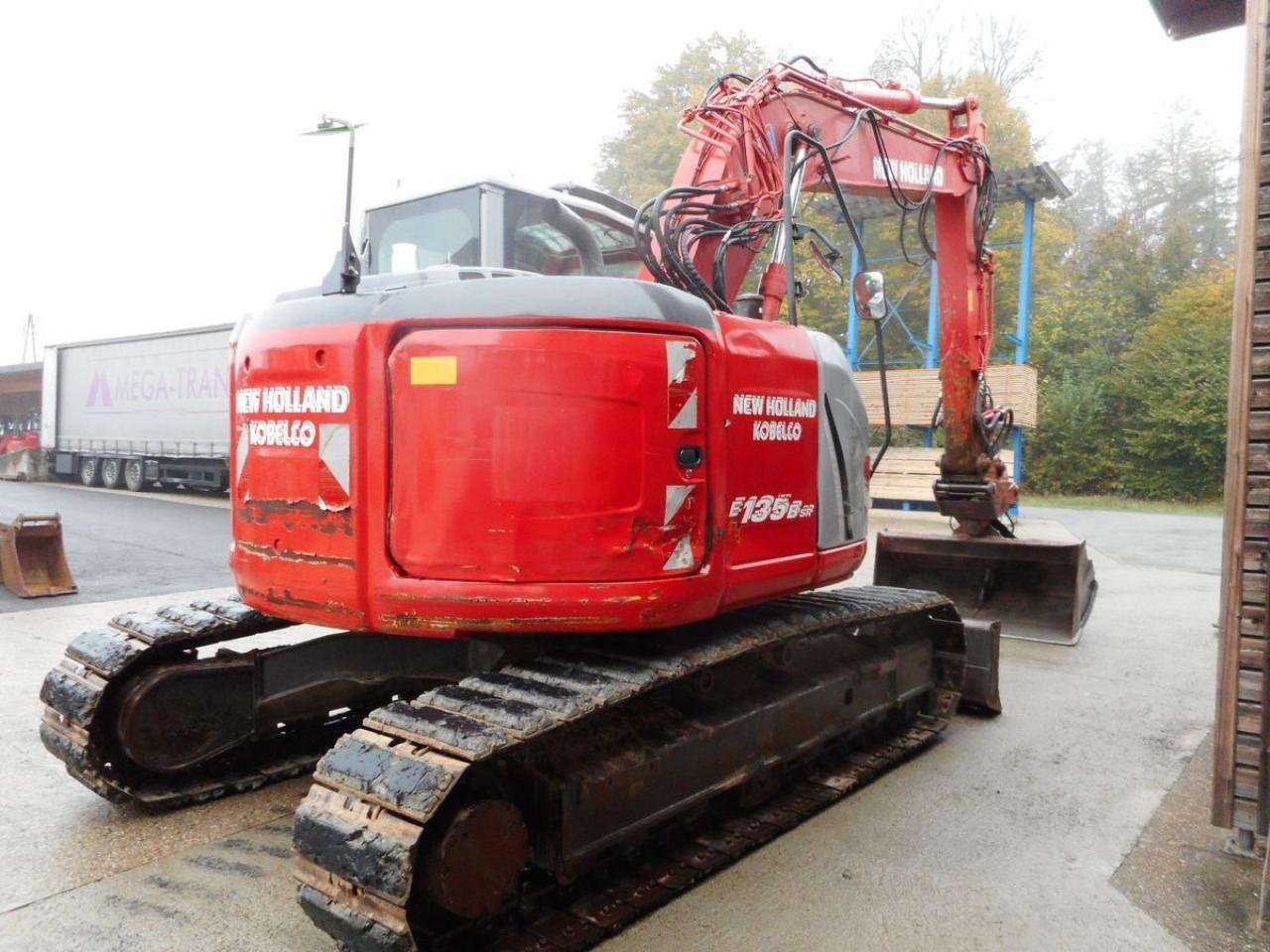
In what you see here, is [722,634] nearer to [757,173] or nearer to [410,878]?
[410,878]

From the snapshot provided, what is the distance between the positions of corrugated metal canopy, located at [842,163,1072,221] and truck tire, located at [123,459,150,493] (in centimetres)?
1569

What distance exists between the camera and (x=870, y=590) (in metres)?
5.03

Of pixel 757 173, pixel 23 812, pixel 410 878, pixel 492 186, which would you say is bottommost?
pixel 23 812

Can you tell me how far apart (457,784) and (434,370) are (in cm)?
118

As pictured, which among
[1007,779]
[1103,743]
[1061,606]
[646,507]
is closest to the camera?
[646,507]

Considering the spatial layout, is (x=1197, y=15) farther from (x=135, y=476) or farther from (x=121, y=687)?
(x=135, y=476)

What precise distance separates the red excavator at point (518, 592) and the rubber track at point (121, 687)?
0.04 feet

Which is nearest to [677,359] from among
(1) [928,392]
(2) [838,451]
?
(2) [838,451]

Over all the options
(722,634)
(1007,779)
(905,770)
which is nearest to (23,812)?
(722,634)

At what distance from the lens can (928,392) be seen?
17.6 m

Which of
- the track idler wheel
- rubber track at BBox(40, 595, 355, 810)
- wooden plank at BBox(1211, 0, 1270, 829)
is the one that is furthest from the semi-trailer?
wooden plank at BBox(1211, 0, 1270, 829)

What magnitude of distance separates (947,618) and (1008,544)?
219 cm

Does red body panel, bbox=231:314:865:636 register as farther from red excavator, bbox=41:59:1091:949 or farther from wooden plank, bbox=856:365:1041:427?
wooden plank, bbox=856:365:1041:427

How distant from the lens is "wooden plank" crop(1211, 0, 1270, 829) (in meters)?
3.36
